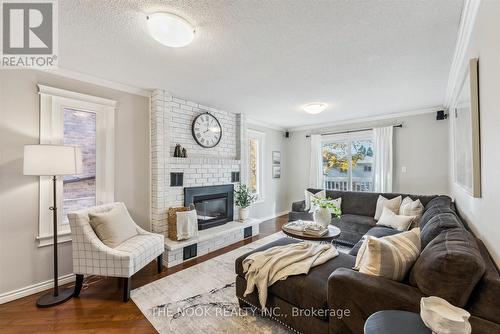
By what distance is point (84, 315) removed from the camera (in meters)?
1.96

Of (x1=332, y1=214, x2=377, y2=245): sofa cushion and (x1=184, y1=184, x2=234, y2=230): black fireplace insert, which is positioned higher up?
(x1=184, y1=184, x2=234, y2=230): black fireplace insert

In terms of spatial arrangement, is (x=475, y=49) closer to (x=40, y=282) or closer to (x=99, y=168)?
(x=99, y=168)

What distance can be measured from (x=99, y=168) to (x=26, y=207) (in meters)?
0.78

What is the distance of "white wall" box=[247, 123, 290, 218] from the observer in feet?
17.5

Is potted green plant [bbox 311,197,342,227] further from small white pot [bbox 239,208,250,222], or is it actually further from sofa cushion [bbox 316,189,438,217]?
small white pot [bbox 239,208,250,222]

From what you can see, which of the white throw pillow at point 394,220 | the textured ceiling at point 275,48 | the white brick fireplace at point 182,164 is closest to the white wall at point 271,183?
the white brick fireplace at point 182,164

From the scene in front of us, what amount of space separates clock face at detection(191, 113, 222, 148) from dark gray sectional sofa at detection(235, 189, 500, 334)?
2376mm

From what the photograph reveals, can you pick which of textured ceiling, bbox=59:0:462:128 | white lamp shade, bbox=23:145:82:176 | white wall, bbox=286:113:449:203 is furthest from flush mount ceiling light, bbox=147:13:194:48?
white wall, bbox=286:113:449:203

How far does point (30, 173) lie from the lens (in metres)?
2.03

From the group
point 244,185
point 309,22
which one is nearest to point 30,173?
point 309,22

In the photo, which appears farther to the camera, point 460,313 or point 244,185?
point 244,185

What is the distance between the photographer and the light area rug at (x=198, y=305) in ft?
5.93

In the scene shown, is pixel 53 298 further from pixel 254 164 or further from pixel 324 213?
pixel 254 164

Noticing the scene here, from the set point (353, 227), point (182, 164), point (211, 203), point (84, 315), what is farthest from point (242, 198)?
point (84, 315)
